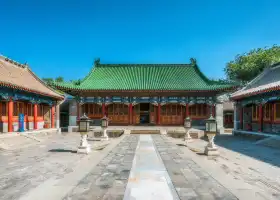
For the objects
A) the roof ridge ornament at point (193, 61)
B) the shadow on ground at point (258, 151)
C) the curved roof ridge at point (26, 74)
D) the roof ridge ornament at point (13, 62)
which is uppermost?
the roof ridge ornament at point (193, 61)

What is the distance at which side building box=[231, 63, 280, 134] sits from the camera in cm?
1723

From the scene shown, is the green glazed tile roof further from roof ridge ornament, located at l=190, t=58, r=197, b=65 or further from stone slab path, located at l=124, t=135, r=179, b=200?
stone slab path, located at l=124, t=135, r=179, b=200

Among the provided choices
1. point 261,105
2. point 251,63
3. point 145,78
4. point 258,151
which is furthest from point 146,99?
point 251,63

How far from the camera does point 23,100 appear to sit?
1941 cm

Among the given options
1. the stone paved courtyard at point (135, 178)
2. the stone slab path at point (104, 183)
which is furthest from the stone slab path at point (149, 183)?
the stone slab path at point (104, 183)

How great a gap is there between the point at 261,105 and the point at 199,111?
826 centimetres

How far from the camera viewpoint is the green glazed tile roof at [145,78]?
2520cm

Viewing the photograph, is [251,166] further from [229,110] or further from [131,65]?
[229,110]

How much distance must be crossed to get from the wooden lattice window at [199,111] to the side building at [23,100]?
13.7 metres

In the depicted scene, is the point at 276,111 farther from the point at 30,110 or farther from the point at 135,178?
the point at 30,110

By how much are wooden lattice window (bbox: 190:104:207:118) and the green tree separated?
63.0 ft

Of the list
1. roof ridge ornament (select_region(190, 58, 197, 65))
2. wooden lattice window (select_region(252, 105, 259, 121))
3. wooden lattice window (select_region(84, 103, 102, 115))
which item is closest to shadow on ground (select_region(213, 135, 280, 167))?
wooden lattice window (select_region(252, 105, 259, 121))

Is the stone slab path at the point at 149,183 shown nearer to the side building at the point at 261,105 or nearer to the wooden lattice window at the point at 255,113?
the side building at the point at 261,105

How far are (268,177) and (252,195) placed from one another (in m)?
1.99
